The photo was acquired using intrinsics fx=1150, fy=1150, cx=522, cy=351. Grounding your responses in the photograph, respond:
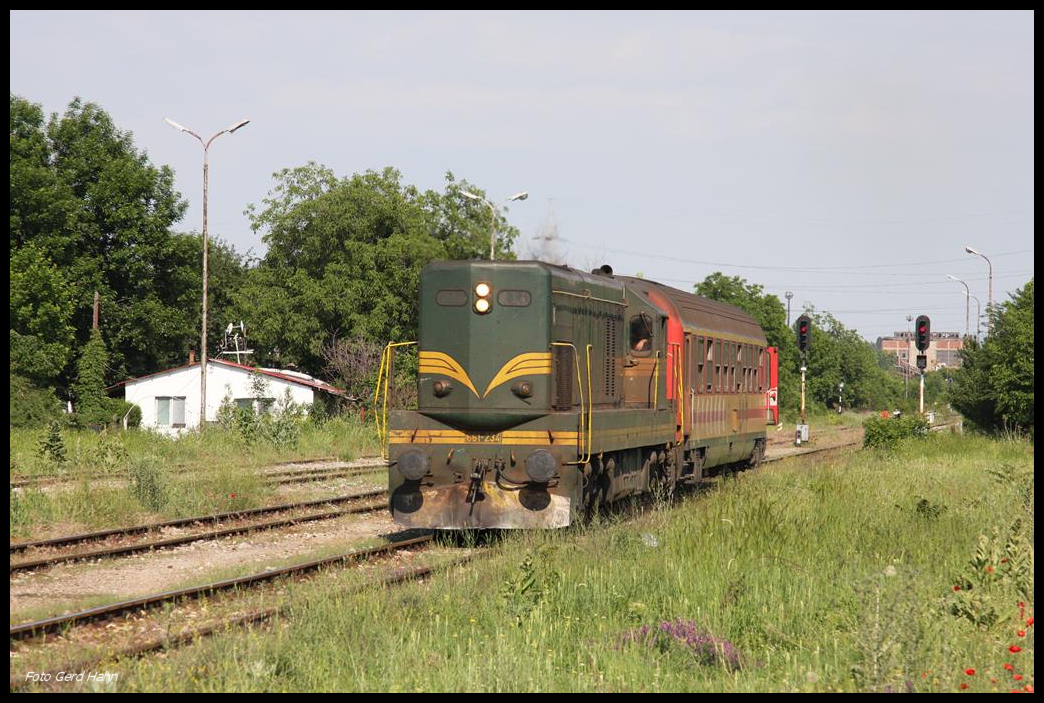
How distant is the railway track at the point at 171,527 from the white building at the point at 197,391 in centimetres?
2531

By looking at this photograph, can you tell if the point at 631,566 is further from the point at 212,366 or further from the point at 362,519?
the point at 212,366

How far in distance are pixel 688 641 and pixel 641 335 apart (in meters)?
9.90

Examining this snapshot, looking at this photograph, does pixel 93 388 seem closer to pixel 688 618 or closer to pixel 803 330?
pixel 803 330

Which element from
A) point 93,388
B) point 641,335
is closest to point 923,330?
point 641,335

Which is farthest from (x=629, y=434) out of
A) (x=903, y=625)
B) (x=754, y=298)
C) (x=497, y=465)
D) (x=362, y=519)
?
(x=754, y=298)

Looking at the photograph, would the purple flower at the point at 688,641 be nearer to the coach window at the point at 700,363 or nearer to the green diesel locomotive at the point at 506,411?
the green diesel locomotive at the point at 506,411

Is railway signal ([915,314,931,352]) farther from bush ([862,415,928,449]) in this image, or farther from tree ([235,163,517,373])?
tree ([235,163,517,373])

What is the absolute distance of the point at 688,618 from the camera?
9312 millimetres

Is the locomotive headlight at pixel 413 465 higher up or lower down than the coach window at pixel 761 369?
lower down

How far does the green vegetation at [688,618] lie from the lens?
293 inches


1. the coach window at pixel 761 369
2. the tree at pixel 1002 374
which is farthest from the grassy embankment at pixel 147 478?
the tree at pixel 1002 374

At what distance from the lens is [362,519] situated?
18.0 m

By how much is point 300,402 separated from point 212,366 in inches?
181

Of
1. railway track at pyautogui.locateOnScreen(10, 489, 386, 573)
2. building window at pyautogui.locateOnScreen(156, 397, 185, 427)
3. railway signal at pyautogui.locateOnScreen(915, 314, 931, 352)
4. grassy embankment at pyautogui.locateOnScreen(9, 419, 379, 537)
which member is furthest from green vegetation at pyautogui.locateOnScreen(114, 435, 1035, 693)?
building window at pyautogui.locateOnScreen(156, 397, 185, 427)
